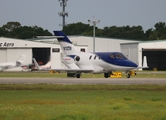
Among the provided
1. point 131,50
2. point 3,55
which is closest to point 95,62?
point 131,50

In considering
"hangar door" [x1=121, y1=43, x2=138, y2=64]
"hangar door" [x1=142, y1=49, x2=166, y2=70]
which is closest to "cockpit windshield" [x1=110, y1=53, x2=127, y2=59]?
"hangar door" [x1=121, y1=43, x2=138, y2=64]

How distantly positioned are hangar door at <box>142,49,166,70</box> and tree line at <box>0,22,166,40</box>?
196 ft

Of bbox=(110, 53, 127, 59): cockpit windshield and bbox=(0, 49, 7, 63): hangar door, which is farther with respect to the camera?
bbox=(0, 49, 7, 63): hangar door

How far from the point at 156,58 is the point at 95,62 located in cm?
4965

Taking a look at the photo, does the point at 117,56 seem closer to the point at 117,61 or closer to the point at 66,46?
the point at 117,61

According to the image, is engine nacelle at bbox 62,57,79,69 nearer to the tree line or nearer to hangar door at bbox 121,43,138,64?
hangar door at bbox 121,43,138,64

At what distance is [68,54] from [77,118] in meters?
37.1

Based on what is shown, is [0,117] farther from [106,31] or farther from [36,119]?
[106,31]

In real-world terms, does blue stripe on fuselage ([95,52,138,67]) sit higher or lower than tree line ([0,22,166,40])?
lower

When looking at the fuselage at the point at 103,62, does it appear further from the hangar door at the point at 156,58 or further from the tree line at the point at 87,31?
the tree line at the point at 87,31

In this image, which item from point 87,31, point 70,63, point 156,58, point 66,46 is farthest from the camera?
point 87,31

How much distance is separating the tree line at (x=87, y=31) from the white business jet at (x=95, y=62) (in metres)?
108

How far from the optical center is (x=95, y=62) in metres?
51.2

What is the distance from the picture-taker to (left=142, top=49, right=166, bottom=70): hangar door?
97794 millimetres
